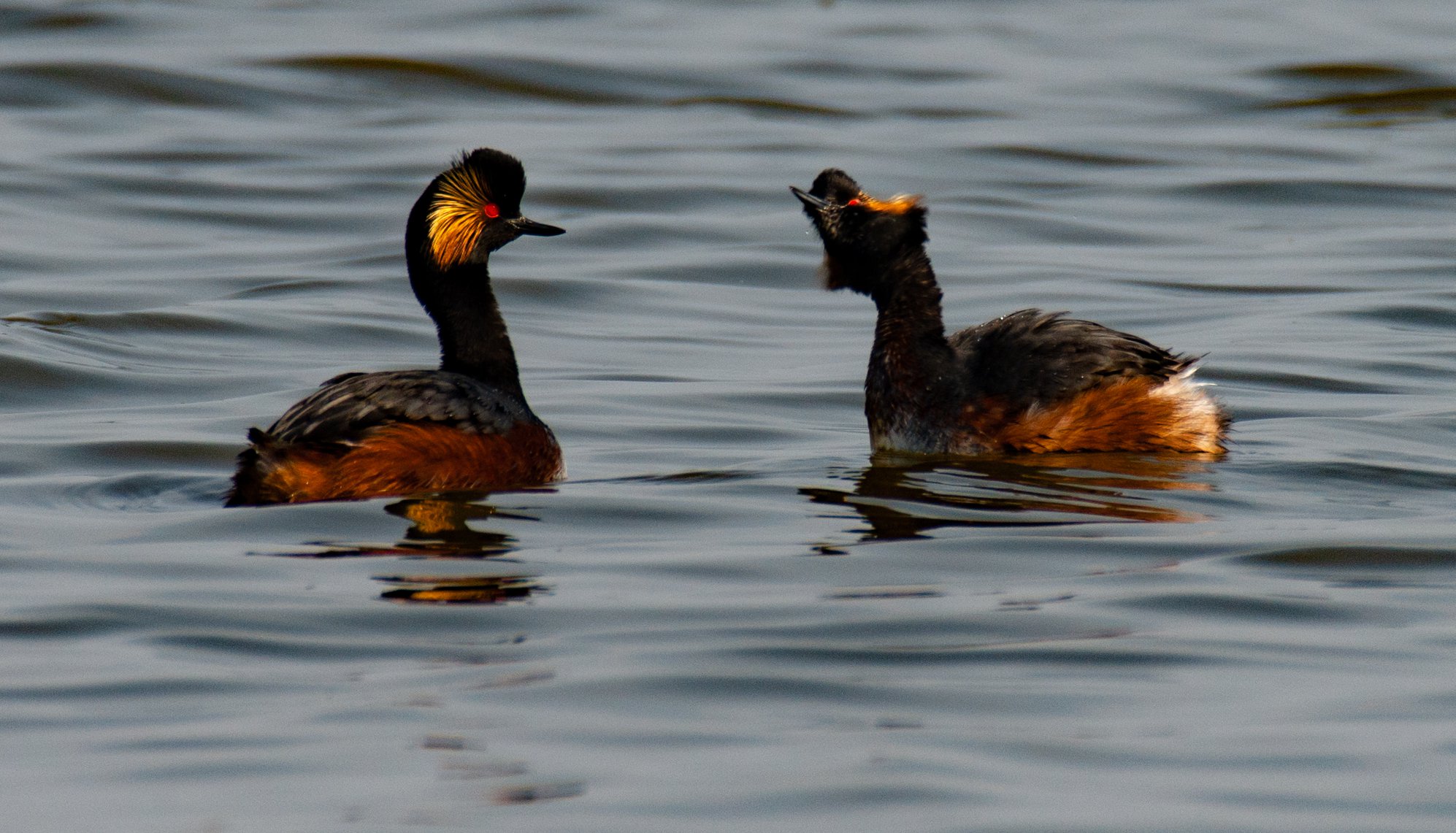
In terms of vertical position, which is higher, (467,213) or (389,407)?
(467,213)

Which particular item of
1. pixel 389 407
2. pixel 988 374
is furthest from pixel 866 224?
pixel 389 407

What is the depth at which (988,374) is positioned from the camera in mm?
10898

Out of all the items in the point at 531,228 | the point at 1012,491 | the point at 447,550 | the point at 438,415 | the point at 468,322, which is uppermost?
the point at 531,228

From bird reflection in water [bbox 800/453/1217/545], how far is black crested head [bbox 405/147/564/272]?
6.59ft

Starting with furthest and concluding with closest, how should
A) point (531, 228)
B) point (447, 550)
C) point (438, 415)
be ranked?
point (531, 228)
point (438, 415)
point (447, 550)

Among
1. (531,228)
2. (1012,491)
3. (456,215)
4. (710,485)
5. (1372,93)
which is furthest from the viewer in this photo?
(1372,93)

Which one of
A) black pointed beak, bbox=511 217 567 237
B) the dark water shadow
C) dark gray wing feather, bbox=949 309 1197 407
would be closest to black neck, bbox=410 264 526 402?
black pointed beak, bbox=511 217 567 237

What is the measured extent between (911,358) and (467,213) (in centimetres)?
A: 239

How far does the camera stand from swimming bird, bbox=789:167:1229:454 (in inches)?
423

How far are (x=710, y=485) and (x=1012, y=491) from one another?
1427mm

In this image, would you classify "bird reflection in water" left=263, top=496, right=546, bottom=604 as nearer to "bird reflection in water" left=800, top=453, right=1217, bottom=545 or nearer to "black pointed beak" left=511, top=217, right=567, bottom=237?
"bird reflection in water" left=800, top=453, right=1217, bottom=545

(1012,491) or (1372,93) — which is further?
(1372,93)

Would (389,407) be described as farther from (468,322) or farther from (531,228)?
(531,228)

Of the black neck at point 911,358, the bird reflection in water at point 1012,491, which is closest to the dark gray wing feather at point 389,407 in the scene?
the bird reflection in water at point 1012,491
